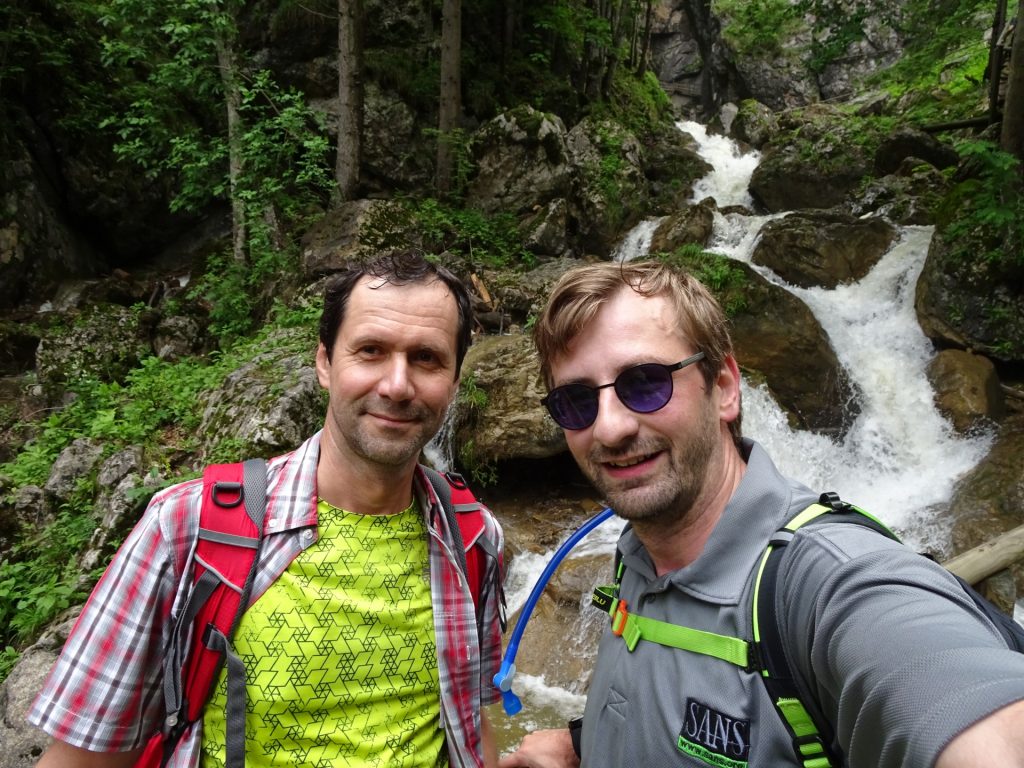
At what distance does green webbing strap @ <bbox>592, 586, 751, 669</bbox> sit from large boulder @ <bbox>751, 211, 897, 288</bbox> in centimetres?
1142

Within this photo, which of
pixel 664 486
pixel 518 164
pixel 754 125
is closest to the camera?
pixel 664 486

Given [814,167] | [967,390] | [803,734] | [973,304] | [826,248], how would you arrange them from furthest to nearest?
[814,167] → [826,248] → [973,304] → [967,390] → [803,734]

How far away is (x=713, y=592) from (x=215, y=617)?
1.37m

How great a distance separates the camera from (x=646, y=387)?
4.93 ft

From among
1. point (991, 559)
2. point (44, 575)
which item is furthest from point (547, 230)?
point (44, 575)

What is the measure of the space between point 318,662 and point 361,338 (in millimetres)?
1029

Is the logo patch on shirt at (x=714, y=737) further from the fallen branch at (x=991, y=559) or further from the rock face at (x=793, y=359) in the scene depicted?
the rock face at (x=793, y=359)

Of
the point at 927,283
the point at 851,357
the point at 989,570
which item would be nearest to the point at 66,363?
the point at 989,570

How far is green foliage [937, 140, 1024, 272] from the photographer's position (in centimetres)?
765

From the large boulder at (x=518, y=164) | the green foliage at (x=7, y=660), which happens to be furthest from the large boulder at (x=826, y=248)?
the green foliage at (x=7, y=660)

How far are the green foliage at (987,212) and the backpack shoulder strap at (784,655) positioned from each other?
875 centimetres

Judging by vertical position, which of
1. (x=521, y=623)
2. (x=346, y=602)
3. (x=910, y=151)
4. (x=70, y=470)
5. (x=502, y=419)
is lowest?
(x=70, y=470)

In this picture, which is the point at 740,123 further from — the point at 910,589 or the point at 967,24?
the point at 910,589

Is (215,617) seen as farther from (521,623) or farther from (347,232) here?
(347,232)
